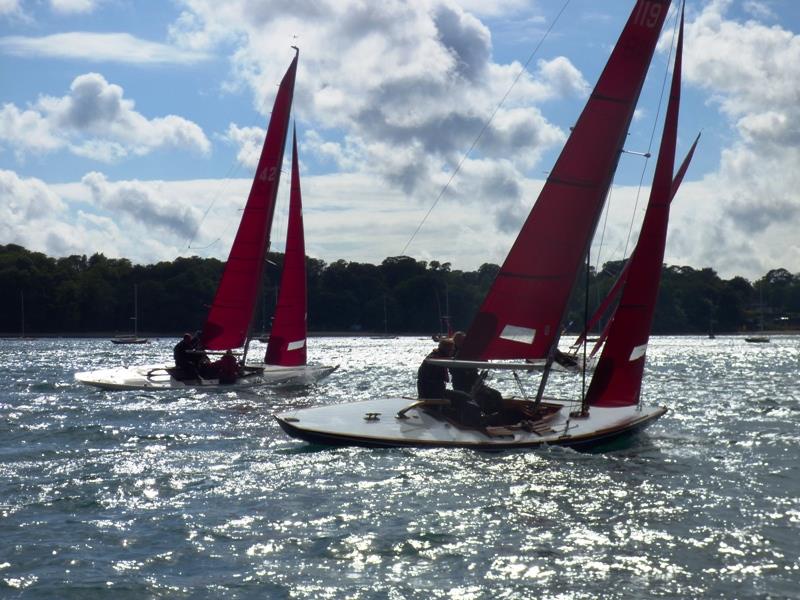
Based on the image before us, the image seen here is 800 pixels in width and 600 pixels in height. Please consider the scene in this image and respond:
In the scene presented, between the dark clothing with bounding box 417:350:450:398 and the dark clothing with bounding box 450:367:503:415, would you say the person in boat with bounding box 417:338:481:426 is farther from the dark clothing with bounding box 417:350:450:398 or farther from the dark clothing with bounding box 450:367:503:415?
the dark clothing with bounding box 450:367:503:415

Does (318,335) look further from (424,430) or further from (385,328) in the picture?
(424,430)

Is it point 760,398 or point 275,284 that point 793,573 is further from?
point 275,284

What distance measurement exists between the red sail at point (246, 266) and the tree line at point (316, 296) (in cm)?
6547

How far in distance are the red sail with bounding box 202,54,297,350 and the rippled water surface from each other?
9.64m

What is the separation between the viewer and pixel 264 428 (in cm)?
1691

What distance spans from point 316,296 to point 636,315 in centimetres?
10444

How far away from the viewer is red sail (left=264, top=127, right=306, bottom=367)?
27.0m

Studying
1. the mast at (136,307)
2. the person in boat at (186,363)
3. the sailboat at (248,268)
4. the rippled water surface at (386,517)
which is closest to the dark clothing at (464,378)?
the rippled water surface at (386,517)

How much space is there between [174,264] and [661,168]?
100363mm

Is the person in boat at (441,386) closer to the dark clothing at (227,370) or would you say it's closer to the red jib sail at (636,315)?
the red jib sail at (636,315)

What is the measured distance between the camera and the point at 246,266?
88.5ft

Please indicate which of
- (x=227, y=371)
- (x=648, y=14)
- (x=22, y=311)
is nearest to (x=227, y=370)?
(x=227, y=371)

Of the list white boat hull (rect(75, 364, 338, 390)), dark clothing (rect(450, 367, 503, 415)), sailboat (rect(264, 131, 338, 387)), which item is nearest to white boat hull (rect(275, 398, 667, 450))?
dark clothing (rect(450, 367, 503, 415))

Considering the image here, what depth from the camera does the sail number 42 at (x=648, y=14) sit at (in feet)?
49.9
